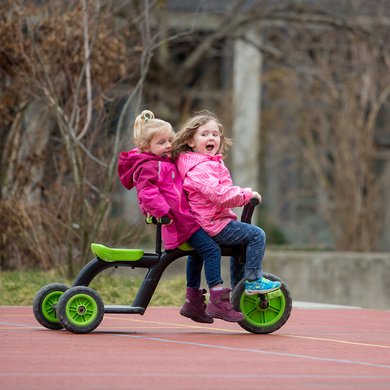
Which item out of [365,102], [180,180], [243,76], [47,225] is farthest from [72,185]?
[243,76]

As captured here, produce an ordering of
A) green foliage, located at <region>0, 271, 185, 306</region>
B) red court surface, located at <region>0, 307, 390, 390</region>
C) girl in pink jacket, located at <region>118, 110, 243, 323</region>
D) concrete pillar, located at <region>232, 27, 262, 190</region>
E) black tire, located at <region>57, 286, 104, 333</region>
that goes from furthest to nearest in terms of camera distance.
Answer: concrete pillar, located at <region>232, 27, 262, 190</region>
green foliage, located at <region>0, 271, 185, 306</region>
girl in pink jacket, located at <region>118, 110, 243, 323</region>
black tire, located at <region>57, 286, 104, 333</region>
red court surface, located at <region>0, 307, 390, 390</region>

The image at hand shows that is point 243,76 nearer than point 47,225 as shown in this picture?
No

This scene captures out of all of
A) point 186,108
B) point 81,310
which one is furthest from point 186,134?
point 186,108

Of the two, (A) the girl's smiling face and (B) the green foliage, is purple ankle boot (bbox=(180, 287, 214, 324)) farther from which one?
(B) the green foliage

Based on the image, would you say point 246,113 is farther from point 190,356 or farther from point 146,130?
point 190,356

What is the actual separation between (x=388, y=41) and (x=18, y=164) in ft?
28.6

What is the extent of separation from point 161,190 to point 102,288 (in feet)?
12.8

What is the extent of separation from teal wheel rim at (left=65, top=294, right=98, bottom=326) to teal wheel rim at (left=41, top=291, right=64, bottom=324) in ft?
0.98

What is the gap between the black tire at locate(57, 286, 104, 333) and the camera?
8867 millimetres

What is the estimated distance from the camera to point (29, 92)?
45.0ft

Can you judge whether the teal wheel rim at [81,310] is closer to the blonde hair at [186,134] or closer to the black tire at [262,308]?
the black tire at [262,308]

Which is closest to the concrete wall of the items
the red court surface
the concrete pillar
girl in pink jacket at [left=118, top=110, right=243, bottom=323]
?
the concrete pillar

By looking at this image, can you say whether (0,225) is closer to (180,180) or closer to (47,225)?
(47,225)

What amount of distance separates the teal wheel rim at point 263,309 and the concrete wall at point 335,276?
29.6ft
